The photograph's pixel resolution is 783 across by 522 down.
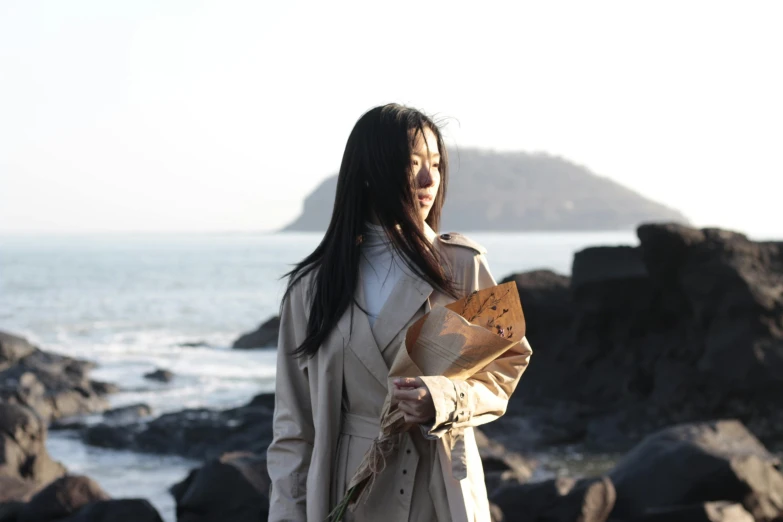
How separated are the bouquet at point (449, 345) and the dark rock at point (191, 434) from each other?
9198mm

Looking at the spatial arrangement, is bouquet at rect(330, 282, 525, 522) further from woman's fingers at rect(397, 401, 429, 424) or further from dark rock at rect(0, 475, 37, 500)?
dark rock at rect(0, 475, 37, 500)

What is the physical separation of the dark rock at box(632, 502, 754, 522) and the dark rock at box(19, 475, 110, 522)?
12.3 ft

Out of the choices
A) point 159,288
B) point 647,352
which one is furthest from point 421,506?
point 159,288

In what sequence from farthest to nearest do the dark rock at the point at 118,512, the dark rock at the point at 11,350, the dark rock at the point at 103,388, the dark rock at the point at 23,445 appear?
the dark rock at the point at 11,350 < the dark rock at the point at 103,388 < the dark rock at the point at 23,445 < the dark rock at the point at 118,512

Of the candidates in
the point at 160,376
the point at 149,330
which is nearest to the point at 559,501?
the point at 160,376

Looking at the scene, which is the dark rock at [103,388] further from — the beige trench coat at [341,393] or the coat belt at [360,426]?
the coat belt at [360,426]

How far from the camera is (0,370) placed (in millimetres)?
17328

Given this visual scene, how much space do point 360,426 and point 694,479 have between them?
507cm

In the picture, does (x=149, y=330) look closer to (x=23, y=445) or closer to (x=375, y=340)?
(x=23, y=445)

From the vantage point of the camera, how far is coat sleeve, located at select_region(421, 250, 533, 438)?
2.37m

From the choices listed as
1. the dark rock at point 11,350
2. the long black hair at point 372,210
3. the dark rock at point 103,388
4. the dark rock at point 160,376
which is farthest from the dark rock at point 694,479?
the dark rock at point 11,350

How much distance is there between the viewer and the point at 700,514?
6.31 m

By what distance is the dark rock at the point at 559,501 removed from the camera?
646cm

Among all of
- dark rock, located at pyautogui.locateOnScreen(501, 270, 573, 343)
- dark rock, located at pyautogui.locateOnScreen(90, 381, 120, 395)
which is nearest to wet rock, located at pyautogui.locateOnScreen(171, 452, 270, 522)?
dark rock, located at pyautogui.locateOnScreen(501, 270, 573, 343)
